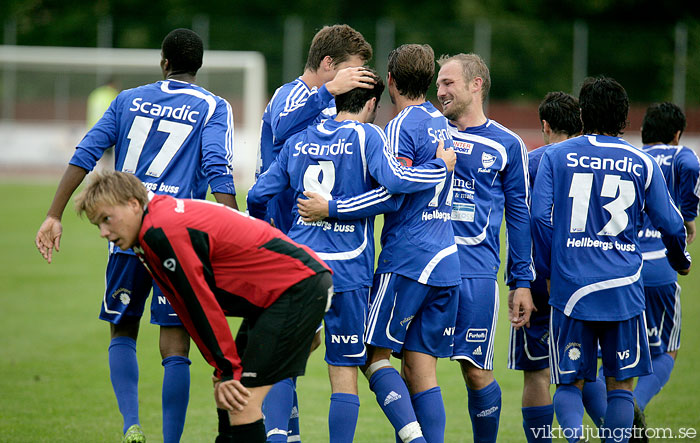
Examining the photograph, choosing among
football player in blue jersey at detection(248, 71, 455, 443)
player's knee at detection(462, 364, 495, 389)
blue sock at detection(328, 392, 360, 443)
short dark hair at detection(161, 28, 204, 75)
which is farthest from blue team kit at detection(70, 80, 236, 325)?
player's knee at detection(462, 364, 495, 389)

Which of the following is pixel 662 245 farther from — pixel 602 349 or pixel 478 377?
pixel 478 377

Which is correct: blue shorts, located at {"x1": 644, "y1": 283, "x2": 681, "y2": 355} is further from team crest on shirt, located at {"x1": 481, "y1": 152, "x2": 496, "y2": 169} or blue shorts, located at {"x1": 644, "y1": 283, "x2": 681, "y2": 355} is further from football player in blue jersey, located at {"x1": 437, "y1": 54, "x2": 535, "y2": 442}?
team crest on shirt, located at {"x1": 481, "y1": 152, "x2": 496, "y2": 169}

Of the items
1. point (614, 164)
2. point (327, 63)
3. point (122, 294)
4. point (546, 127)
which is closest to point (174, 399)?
point (122, 294)

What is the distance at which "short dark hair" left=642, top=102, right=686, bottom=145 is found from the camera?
638 cm

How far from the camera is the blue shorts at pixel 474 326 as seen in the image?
4879 mm

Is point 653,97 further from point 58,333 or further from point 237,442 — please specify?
point 237,442

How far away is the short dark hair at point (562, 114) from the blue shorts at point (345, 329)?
191 centimetres

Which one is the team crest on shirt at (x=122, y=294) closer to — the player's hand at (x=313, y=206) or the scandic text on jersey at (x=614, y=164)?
the player's hand at (x=313, y=206)

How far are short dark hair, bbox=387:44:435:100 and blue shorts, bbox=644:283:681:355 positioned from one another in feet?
8.67

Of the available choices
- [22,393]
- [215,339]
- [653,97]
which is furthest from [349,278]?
[653,97]

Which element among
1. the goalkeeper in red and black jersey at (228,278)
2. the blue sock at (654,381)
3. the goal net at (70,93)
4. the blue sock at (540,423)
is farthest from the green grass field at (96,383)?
the goal net at (70,93)

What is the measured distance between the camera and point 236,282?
3.86 m

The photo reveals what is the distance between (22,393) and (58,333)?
2527 millimetres

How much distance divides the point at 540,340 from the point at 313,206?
6.03 feet
